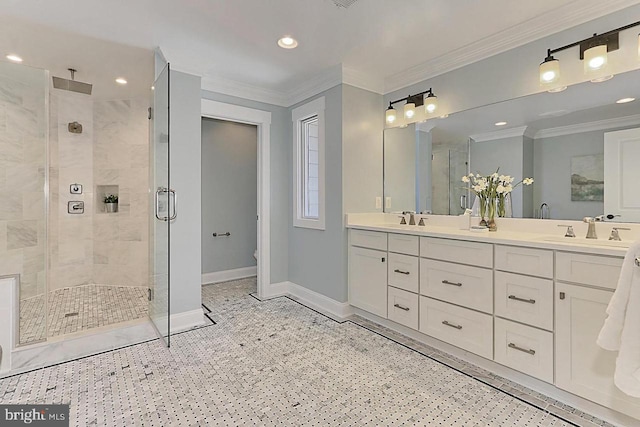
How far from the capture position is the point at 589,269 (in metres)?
1.65

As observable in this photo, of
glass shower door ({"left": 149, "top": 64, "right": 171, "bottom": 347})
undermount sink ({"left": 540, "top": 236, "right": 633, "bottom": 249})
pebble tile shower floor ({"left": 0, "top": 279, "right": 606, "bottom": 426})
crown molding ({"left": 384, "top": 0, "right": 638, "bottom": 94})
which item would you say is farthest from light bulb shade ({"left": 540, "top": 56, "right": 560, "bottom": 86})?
glass shower door ({"left": 149, "top": 64, "right": 171, "bottom": 347})

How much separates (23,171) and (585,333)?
4311 mm

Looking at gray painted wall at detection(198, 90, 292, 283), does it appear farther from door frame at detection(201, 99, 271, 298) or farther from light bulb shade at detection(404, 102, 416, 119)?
light bulb shade at detection(404, 102, 416, 119)

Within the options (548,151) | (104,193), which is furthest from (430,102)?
(104,193)

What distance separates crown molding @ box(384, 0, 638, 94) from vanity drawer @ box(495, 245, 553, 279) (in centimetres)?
155

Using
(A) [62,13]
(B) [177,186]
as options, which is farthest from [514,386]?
(A) [62,13]

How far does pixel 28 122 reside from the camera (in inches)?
113

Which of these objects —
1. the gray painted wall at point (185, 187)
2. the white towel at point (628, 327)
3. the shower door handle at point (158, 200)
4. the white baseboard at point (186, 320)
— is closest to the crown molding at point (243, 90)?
the gray painted wall at point (185, 187)

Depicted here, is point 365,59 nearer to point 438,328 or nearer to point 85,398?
point 438,328

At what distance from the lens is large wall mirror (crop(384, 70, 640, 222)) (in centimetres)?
196

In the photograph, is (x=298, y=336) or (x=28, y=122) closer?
(x=298, y=336)

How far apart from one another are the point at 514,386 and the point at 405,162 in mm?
2093

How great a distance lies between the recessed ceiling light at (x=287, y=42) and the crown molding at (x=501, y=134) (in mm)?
1688

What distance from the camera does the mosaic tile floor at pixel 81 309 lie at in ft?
8.04
